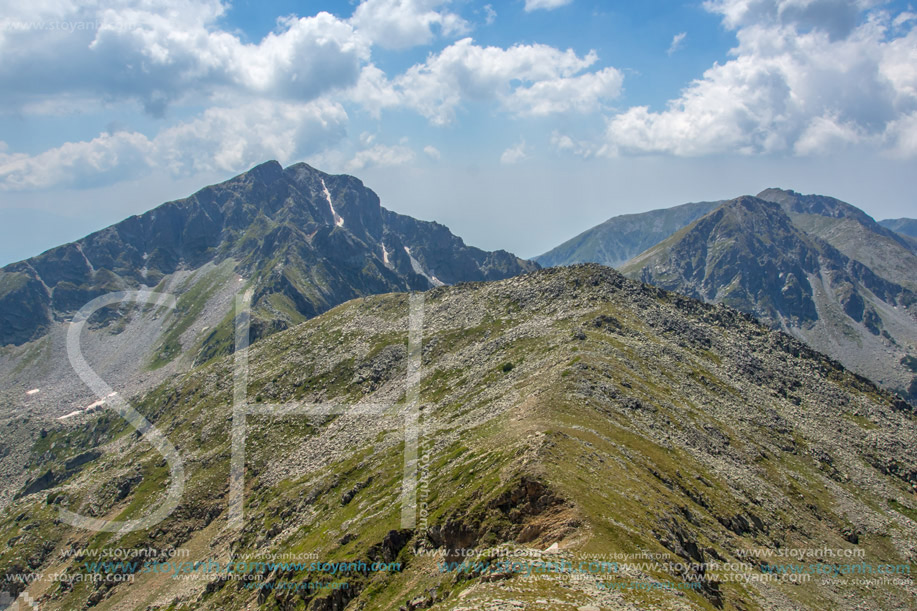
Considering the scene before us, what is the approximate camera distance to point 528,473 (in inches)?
2286

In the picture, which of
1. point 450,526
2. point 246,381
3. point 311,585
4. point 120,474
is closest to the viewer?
point 450,526

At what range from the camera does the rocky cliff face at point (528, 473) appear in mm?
52594

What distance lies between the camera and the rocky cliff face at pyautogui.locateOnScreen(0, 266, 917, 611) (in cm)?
5259

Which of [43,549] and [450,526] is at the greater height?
[450,526]

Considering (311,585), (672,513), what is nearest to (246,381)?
(311,585)

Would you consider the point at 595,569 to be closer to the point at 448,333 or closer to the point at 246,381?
the point at 448,333

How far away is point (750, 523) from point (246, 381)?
145 meters

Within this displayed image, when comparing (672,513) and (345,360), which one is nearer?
(672,513)

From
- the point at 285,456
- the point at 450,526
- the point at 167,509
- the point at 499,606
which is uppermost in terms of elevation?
the point at 499,606

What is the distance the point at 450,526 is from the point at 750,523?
4620 centimetres

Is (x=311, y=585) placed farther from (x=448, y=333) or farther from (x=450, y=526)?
(x=448, y=333)

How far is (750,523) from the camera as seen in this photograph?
7481 cm

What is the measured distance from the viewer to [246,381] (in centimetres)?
16850

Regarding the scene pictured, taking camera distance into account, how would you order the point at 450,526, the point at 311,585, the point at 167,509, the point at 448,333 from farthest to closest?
the point at 448,333
the point at 167,509
the point at 311,585
the point at 450,526
